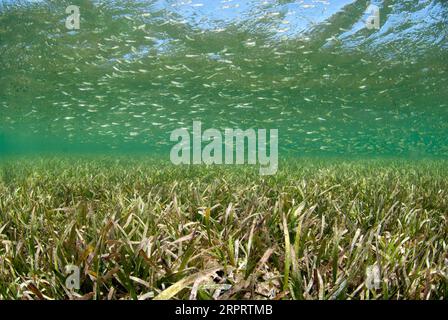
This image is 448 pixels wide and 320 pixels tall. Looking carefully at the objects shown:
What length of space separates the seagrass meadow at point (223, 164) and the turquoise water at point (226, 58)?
0.13 m

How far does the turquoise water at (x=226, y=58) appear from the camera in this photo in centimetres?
1547

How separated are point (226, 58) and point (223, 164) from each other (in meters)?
9.17

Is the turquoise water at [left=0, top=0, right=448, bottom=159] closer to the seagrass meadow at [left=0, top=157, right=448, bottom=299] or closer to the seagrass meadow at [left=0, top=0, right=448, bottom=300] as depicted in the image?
the seagrass meadow at [left=0, top=0, right=448, bottom=300]

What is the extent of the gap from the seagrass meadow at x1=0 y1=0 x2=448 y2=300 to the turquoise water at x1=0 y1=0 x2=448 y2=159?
13 cm

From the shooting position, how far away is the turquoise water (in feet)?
50.8

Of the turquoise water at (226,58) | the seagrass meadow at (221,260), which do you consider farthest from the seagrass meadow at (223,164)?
the turquoise water at (226,58)

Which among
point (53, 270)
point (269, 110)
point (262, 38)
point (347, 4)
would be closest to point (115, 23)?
point (262, 38)

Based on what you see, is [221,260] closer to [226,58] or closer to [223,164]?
[223,164]

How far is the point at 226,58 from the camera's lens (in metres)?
20.6

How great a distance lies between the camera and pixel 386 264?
222 cm

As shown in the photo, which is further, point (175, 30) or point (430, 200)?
point (175, 30)

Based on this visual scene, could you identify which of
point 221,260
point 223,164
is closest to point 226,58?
point 223,164

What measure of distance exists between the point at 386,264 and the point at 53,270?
Answer: 2004 mm

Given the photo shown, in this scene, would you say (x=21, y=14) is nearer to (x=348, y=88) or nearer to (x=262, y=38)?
(x=262, y=38)
